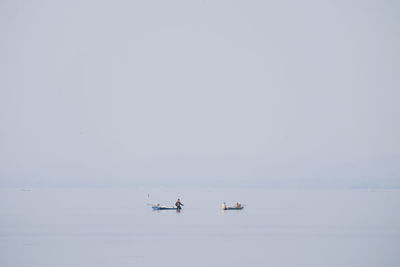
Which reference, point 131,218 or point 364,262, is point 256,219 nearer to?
point 131,218

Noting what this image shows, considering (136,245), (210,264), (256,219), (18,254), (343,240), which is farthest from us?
(256,219)

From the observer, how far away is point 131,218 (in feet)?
253

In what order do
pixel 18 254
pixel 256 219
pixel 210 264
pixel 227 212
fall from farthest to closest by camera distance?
1. pixel 227 212
2. pixel 256 219
3. pixel 18 254
4. pixel 210 264

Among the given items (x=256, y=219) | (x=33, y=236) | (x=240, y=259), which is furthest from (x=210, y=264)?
(x=256, y=219)

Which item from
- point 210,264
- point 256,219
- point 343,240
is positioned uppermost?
point 256,219

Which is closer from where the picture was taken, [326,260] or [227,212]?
[326,260]

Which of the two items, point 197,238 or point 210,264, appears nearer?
point 210,264

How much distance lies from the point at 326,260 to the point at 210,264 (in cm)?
785

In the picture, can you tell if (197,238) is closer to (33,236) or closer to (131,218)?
(33,236)

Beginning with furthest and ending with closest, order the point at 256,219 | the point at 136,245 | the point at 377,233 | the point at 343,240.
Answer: the point at 256,219 → the point at 377,233 → the point at 343,240 → the point at 136,245

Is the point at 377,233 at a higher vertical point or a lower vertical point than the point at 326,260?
higher

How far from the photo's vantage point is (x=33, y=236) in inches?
2192

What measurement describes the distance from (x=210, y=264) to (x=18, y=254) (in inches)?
526

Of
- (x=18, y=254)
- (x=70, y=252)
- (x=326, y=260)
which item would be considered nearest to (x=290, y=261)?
(x=326, y=260)
